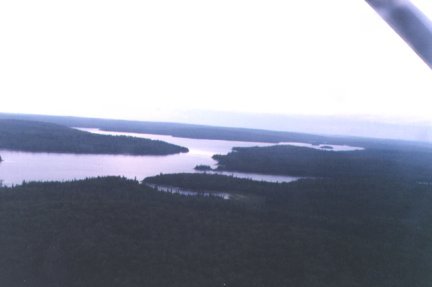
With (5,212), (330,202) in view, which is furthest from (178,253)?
(330,202)

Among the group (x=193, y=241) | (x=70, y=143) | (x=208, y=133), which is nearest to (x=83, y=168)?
(x=70, y=143)

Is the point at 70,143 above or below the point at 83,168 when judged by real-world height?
above

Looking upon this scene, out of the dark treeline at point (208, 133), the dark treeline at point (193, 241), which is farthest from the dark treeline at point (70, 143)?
the dark treeline at point (208, 133)

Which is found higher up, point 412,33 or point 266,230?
point 412,33

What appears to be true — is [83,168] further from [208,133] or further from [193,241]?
[208,133]

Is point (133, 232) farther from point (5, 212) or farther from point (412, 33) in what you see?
point (412, 33)
